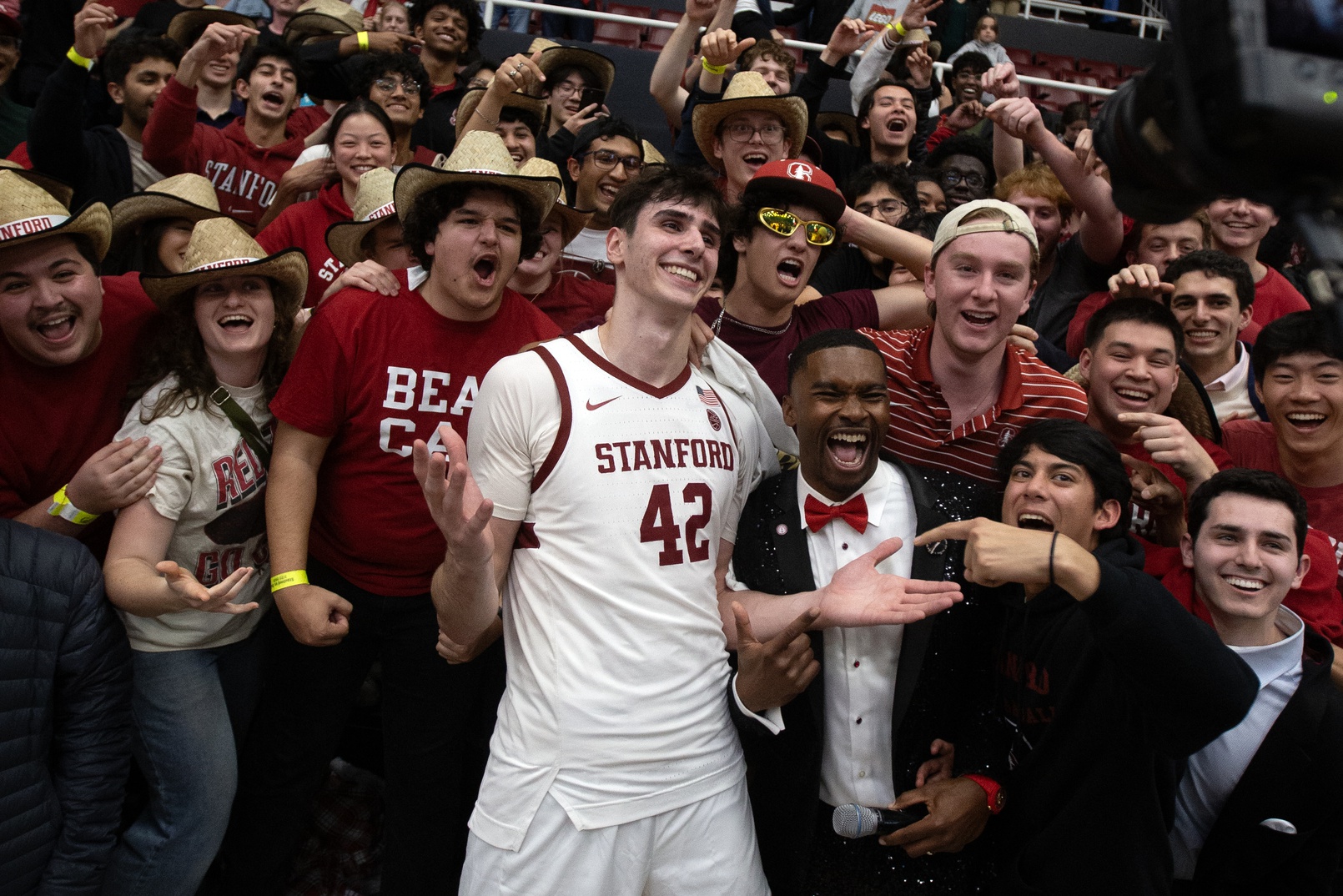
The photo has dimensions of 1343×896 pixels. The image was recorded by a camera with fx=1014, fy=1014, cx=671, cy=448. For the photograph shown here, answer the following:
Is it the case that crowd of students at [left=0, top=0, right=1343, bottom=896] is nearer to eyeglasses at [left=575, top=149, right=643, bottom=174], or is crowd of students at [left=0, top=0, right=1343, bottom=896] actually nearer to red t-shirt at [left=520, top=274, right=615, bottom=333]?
red t-shirt at [left=520, top=274, right=615, bottom=333]

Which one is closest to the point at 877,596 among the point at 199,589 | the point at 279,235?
the point at 199,589

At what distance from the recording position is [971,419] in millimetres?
3154

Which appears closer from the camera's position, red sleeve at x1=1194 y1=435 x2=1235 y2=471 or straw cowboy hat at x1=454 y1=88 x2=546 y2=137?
red sleeve at x1=1194 y1=435 x2=1235 y2=471

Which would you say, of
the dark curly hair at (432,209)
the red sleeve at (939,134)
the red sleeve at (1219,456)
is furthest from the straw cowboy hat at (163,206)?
the red sleeve at (939,134)

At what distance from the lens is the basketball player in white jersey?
2387 mm

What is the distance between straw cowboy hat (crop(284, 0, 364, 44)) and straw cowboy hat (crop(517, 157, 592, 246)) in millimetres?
3620

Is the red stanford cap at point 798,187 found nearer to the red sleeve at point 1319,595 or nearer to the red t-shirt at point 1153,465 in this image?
the red t-shirt at point 1153,465

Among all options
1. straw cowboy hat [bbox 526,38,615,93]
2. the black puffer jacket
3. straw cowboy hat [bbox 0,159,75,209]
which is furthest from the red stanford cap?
straw cowboy hat [bbox 526,38,615,93]

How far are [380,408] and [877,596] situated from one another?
156cm

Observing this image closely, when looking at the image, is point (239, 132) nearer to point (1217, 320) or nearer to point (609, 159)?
point (609, 159)

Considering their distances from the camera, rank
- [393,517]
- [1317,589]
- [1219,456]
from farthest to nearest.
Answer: [1219,456]
[393,517]
[1317,589]

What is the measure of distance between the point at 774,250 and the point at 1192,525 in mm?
1598

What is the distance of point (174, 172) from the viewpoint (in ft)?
15.7

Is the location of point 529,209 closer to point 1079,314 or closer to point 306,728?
point 306,728
